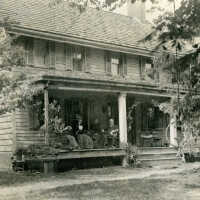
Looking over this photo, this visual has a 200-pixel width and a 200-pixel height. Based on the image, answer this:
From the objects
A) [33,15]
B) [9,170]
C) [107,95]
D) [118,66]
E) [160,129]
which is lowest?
[9,170]

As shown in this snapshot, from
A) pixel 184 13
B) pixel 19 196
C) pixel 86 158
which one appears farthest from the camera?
pixel 86 158

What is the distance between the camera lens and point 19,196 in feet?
33.5

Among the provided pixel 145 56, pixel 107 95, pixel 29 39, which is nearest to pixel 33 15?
pixel 29 39

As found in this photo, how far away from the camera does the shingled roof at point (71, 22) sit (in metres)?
20.4

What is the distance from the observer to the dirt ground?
9875 mm

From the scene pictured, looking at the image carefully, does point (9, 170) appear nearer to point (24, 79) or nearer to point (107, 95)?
point (24, 79)

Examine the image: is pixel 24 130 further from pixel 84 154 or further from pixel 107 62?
pixel 107 62

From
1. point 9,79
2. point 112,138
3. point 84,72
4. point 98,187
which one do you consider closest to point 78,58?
point 84,72

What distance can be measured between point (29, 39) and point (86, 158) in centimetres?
587

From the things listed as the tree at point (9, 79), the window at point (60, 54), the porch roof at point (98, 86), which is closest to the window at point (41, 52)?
the window at point (60, 54)

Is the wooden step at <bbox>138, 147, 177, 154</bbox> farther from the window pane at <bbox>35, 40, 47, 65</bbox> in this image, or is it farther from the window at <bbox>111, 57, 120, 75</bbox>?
the window pane at <bbox>35, 40, 47, 65</bbox>

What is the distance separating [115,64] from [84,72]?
2583 mm

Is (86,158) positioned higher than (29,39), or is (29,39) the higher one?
(29,39)

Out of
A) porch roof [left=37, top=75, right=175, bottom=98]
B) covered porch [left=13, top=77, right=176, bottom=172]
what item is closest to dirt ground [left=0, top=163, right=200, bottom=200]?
covered porch [left=13, top=77, right=176, bottom=172]
